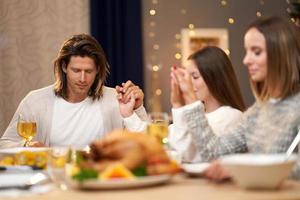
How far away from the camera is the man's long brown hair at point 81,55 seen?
3135mm

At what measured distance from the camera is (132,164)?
1.43 metres

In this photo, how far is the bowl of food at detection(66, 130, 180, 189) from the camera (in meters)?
1.38

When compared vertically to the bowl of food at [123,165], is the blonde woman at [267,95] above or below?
above

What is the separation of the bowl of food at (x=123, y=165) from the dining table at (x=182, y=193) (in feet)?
0.07

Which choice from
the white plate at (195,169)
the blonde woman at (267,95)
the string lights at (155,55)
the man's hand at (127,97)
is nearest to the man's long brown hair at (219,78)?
the man's hand at (127,97)

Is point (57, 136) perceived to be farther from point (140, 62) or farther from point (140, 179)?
point (140, 179)

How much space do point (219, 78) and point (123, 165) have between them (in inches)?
50.6

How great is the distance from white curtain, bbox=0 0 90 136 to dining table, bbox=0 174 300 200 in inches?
113

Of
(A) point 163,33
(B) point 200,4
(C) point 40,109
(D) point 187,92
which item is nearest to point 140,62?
(A) point 163,33

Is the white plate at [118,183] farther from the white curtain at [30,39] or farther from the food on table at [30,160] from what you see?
the white curtain at [30,39]

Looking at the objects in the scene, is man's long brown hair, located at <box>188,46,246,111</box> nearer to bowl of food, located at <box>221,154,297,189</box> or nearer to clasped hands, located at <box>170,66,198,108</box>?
clasped hands, located at <box>170,66,198,108</box>

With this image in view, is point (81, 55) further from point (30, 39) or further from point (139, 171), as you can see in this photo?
point (139, 171)

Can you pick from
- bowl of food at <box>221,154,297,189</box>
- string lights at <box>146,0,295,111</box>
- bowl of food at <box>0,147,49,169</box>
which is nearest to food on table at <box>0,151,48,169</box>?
bowl of food at <box>0,147,49,169</box>

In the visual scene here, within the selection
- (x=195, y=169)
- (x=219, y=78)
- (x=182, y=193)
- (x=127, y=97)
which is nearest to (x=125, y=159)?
(x=182, y=193)
